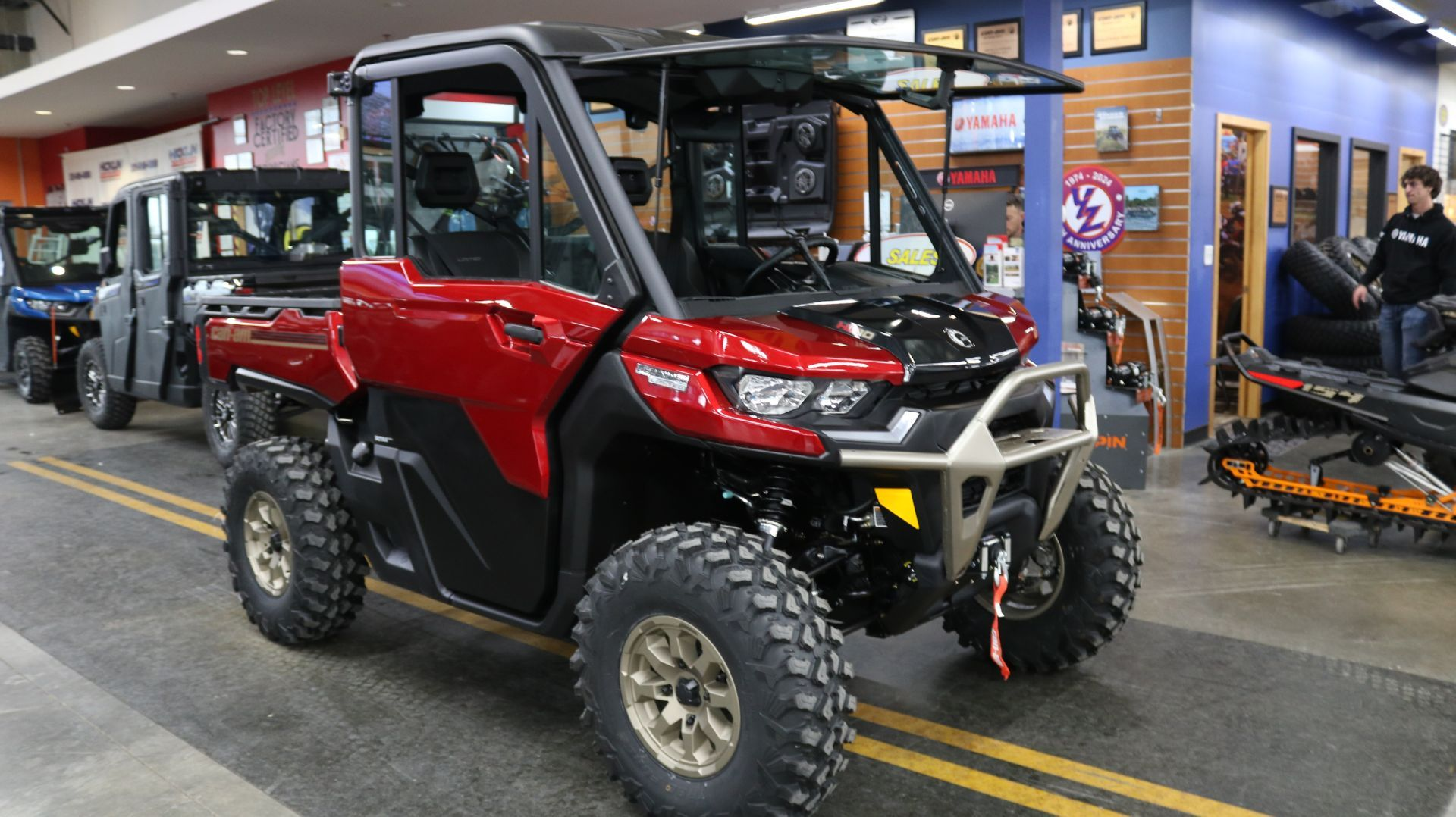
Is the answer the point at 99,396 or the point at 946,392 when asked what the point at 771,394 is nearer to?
the point at 946,392

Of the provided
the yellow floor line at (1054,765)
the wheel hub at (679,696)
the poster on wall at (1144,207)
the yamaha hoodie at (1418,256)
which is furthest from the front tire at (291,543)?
the yamaha hoodie at (1418,256)

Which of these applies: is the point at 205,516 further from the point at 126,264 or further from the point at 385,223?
the point at 385,223

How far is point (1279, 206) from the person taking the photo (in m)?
10.8

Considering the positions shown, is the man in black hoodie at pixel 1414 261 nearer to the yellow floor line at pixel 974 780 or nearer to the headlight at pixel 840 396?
the yellow floor line at pixel 974 780

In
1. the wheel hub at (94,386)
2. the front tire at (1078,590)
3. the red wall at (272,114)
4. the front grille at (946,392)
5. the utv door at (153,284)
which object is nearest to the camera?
the front grille at (946,392)

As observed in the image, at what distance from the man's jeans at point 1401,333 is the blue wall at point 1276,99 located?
1284 mm

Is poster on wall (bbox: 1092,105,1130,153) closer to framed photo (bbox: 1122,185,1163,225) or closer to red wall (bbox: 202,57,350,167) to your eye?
framed photo (bbox: 1122,185,1163,225)

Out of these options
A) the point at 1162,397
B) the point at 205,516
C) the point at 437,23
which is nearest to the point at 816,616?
the point at 205,516

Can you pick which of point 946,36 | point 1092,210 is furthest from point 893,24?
point 1092,210

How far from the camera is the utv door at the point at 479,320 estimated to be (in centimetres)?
354

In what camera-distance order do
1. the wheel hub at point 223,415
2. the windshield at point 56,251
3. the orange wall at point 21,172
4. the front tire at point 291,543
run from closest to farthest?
the front tire at point 291,543 → the wheel hub at point 223,415 → the windshield at point 56,251 → the orange wall at point 21,172

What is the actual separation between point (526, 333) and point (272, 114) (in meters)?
12.5

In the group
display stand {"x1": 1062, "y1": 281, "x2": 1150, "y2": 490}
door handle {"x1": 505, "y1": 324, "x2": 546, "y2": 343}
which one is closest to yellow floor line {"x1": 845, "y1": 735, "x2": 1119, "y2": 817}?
door handle {"x1": 505, "y1": 324, "x2": 546, "y2": 343}

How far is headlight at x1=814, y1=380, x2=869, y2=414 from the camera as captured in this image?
3.18 metres
